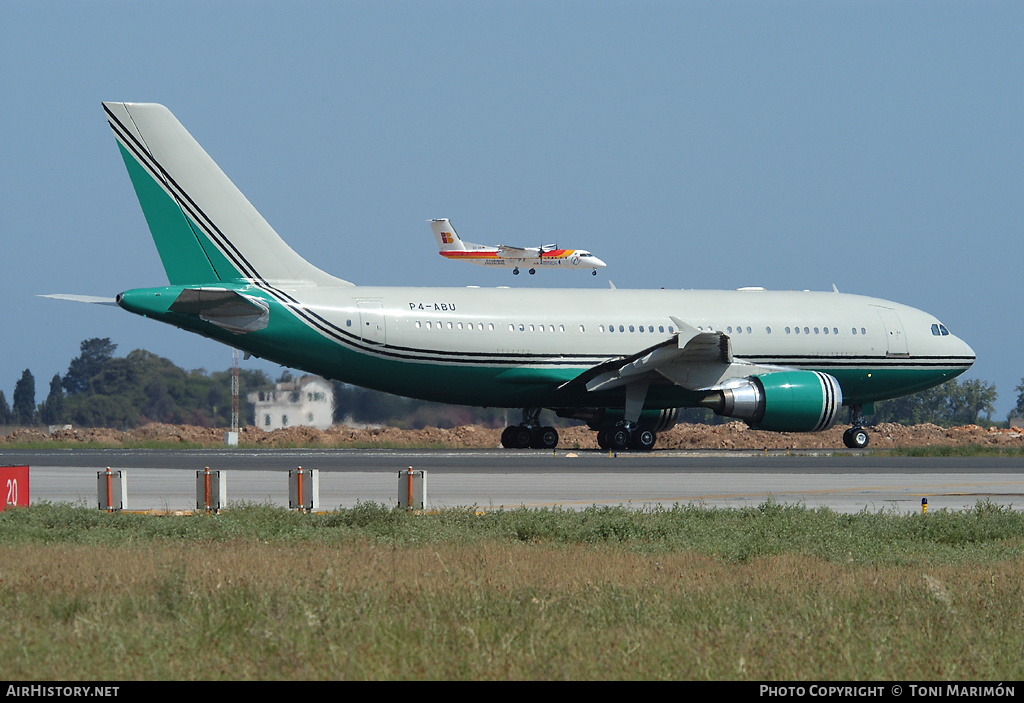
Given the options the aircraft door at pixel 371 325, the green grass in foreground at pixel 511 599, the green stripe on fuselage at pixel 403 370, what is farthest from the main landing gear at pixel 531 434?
the green grass in foreground at pixel 511 599

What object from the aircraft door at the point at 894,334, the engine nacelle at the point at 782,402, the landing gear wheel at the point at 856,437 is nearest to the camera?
the engine nacelle at the point at 782,402

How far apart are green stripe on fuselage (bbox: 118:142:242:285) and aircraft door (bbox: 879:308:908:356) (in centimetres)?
2322

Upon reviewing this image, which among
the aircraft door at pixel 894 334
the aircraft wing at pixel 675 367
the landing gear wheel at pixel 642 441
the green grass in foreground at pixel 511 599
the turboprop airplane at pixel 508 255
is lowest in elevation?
the green grass in foreground at pixel 511 599

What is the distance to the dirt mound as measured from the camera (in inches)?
1991

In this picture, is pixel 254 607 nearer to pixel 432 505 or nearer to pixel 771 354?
pixel 432 505

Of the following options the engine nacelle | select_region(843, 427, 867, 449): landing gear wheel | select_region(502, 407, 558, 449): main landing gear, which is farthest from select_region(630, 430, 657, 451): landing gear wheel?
select_region(843, 427, 867, 449): landing gear wheel

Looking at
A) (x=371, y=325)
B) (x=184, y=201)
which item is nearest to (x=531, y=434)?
(x=371, y=325)

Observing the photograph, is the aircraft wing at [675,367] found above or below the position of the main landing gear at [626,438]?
above

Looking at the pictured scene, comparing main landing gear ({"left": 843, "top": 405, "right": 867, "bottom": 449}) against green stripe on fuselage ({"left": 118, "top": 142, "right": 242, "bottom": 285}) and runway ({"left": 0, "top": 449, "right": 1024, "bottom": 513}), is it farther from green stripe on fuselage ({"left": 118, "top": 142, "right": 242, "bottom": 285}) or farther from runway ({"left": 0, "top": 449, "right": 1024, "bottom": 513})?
green stripe on fuselage ({"left": 118, "top": 142, "right": 242, "bottom": 285})

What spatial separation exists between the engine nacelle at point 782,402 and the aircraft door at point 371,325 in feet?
35.7

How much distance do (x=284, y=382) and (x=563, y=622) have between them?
4080cm

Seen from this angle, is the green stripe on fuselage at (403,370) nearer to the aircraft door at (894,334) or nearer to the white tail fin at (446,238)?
the aircraft door at (894,334)

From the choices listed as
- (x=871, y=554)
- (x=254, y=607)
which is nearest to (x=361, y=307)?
(x=871, y=554)

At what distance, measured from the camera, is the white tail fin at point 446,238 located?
8988 centimetres
